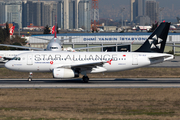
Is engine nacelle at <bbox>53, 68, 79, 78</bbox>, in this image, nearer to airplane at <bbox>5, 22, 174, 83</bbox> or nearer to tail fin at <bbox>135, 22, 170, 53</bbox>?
airplane at <bbox>5, 22, 174, 83</bbox>

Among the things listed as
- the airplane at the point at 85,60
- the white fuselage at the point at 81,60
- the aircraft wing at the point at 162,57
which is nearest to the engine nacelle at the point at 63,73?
the airplane at the point at 85,60

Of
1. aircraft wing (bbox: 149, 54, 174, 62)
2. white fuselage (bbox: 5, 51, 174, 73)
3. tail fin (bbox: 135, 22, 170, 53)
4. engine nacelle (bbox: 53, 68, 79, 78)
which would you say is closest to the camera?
engine nacelle (bbox: 53, 68, 79, 78)

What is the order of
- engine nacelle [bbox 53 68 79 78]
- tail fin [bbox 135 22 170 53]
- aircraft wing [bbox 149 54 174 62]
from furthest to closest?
tail fin [bbox 135 22 170 53], aircraft wing [bbox 149 54 174 62], engine nacelle [bbox 53 68 79 78]

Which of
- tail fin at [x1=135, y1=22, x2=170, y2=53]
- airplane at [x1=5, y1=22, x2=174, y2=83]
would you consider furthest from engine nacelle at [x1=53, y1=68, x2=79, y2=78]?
tail fin at [x1=135, y1=22, x2=170, y2=53]

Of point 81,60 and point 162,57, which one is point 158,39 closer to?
point 162,57

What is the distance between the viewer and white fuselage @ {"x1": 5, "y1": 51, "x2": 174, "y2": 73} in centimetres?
4138

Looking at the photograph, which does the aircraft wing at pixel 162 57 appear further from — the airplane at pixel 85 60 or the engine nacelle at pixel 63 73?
the engine nacelle at pixel 63 73

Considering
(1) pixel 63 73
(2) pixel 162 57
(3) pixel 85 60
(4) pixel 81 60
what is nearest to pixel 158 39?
(2) pixel 162 57

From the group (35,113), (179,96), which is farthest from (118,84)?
(35,113)

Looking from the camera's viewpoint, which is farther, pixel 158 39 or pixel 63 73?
pixel 158 39

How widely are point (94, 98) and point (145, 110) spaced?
642 cm

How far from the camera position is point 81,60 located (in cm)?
4203

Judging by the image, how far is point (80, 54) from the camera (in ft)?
139

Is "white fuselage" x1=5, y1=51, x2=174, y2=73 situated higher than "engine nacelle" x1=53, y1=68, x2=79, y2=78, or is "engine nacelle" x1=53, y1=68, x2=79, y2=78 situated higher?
"white fuselage" x1=5, y1=51, x2=174, y2=73
